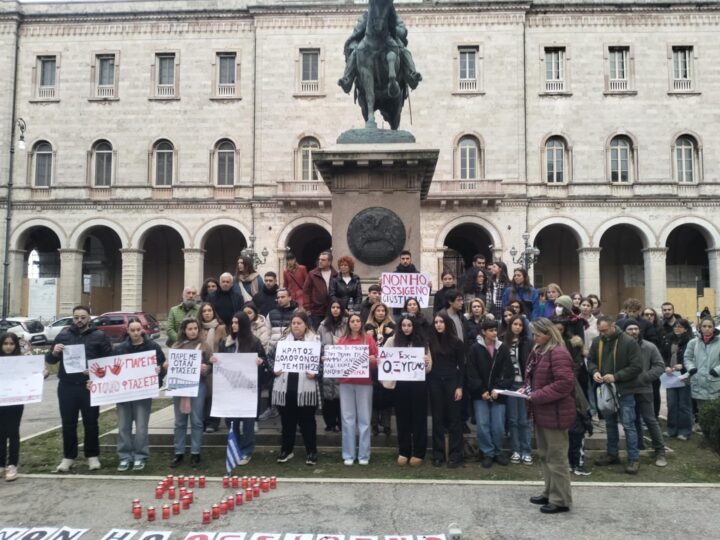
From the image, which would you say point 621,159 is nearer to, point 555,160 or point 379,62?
point 555,160

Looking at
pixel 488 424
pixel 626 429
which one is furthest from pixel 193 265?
pixel 626 429

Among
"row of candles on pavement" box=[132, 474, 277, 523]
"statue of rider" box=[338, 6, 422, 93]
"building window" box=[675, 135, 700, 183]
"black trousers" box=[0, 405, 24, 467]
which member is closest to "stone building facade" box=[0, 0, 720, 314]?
"building window" box=[675, 135, 700, 183]

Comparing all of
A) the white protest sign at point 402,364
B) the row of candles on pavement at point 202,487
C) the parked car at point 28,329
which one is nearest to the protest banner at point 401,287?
the white protest sign at point 402,364

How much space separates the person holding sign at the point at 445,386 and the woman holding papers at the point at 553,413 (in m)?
1.38

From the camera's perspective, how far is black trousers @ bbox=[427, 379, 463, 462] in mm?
7020

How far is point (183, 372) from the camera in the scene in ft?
23.6

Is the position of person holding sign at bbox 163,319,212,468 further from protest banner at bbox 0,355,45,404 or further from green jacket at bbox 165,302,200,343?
protest banner at bbox 0,355,45,404

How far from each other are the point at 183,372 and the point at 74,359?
138 cm

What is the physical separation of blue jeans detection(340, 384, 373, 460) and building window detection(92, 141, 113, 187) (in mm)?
30670

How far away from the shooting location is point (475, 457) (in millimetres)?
7297

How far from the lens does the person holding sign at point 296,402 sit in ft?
22.9

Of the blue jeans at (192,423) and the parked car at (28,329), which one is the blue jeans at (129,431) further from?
the parked car at (28,329)

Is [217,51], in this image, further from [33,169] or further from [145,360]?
[145,360]

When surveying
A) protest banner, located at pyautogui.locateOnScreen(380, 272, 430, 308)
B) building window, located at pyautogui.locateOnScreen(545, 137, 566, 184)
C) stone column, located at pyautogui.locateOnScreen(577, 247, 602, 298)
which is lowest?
protest banner, located at pyautogui.locateOnScreen(380, 272, 430, 308)
